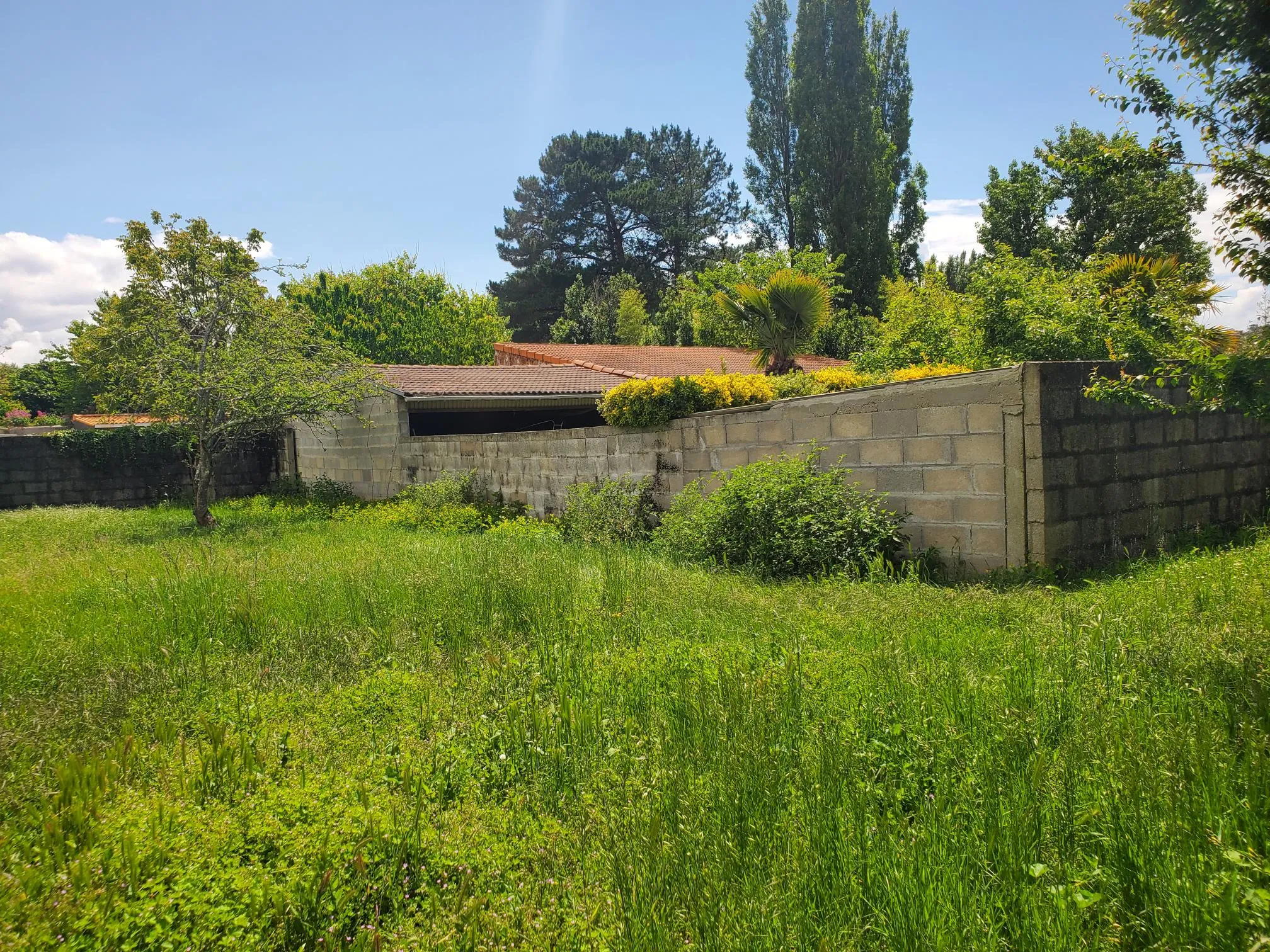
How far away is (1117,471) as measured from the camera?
6777 millimetres

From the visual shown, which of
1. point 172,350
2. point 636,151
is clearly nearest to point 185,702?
point 172,350

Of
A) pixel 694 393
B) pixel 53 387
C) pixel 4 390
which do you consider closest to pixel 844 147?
pixel 694 393

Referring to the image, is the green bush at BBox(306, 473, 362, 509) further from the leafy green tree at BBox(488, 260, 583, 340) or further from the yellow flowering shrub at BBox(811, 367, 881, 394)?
the leafy green tree at BBox(488, 260, 583, 340)

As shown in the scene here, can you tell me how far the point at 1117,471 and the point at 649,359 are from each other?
19279 mm

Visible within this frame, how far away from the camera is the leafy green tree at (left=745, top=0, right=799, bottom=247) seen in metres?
35.9

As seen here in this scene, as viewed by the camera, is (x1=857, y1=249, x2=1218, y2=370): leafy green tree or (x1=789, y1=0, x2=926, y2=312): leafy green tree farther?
(x1=789, y1=0, x2=926, y2=312): leafy green tree

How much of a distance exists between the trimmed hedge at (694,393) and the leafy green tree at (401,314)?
80.8 feet

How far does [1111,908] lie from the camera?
2223 mm

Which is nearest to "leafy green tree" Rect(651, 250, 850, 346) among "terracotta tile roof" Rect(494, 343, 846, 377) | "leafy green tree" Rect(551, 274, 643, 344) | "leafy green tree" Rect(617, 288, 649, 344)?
"leafy green tree" Rect(617, 288, 649, 344)

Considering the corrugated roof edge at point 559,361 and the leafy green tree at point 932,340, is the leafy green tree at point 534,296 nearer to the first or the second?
the corrugated roof edge at point 559,361

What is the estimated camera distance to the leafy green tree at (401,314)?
3394cm

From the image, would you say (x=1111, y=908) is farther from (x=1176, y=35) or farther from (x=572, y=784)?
(x=1176, y=35)

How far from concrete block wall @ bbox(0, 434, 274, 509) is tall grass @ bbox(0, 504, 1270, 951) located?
16.0m

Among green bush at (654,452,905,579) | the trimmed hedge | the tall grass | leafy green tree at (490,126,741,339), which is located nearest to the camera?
the tall grass
